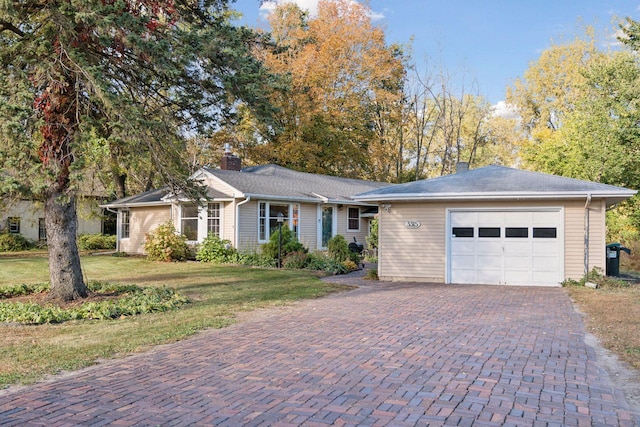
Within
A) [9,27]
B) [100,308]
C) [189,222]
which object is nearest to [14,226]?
[189,222]

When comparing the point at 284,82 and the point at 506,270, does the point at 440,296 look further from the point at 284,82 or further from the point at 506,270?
the point at 284,82

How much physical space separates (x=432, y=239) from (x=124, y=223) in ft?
58.2

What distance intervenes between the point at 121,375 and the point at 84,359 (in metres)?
0.93

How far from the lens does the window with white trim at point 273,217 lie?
2198cm

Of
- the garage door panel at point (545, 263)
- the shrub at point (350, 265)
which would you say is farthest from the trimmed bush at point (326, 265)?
the garage door panel at point (545, 263)

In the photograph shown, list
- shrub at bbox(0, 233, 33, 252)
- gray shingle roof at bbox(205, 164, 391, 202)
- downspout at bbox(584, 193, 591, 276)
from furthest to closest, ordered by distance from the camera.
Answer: shrub at bbox(0, 233, 33, 252)
gray shingle roof at bbox(205, 164, 391, 202)
downspout at bbox(584, 193, 591, 276)

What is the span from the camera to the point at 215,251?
20703 mm

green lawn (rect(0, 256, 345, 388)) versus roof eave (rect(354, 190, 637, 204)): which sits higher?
roof eave (rect(354, 190, 637, 204))

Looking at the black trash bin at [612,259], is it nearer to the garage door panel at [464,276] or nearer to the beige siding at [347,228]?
the garage door panel at [464,276]

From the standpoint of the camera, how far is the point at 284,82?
10953 millimetres

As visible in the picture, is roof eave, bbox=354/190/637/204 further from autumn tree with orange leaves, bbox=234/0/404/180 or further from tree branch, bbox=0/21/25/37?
autumn tree with orange leaves, bbox=234/0/404/180

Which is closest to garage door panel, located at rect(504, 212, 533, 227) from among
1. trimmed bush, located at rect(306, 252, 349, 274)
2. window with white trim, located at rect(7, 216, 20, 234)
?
trimmed bush, located at rect(306, 252, 349, 274)

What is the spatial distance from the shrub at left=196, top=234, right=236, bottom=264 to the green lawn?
6.55 feet

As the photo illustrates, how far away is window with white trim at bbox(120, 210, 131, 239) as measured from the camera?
1057 inches
